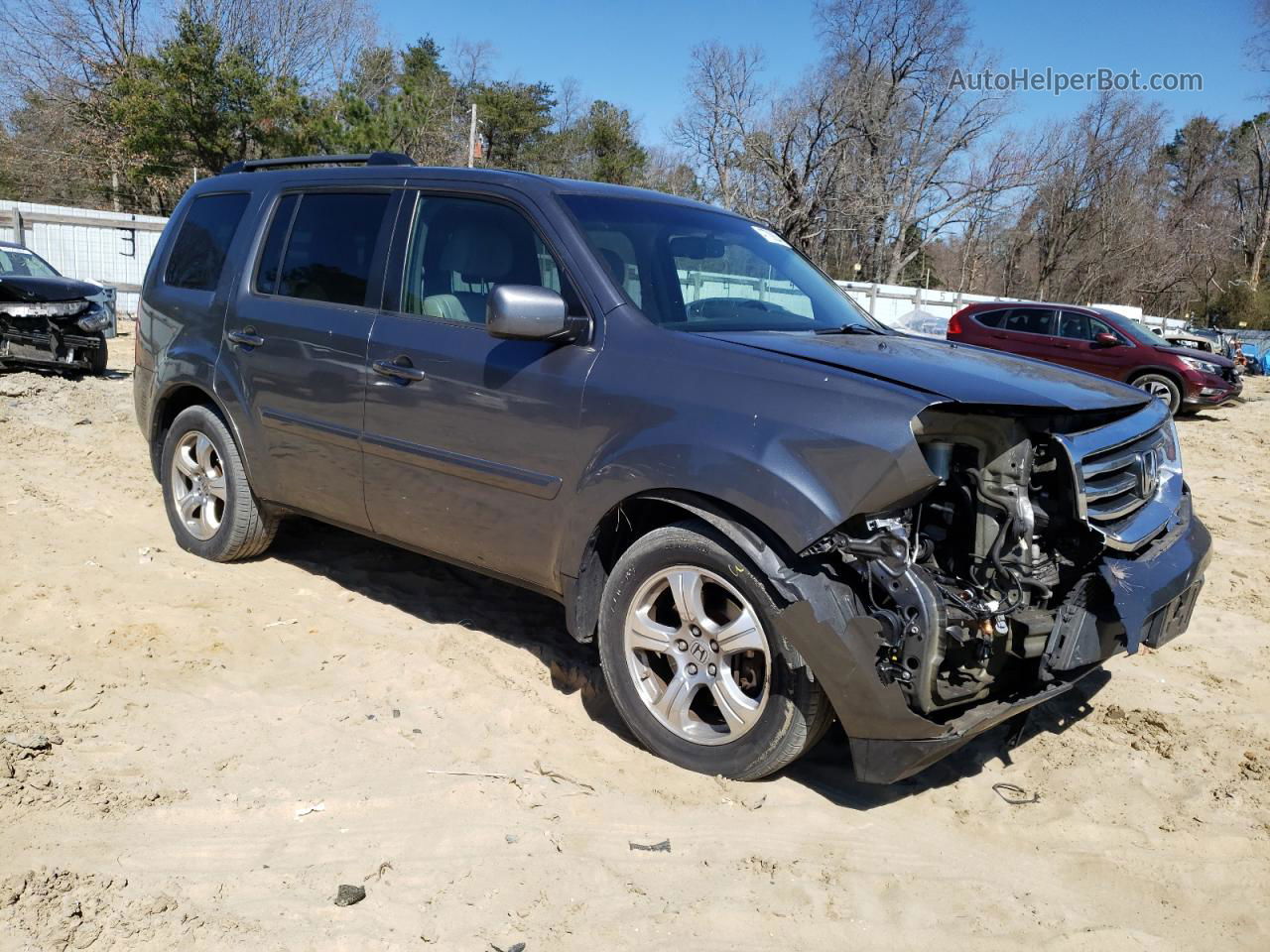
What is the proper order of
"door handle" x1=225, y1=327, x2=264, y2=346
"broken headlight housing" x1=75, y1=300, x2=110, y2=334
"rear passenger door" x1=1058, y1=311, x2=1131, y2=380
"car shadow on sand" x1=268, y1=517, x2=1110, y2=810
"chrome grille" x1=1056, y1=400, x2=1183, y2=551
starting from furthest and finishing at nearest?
"rear passenger door" x1=1058, y1=311, x2=1131, y2=380
"broken headlight housing" x1=75, y1=300, x2=110, y2=334
"door handle" x1=225, y1=327, x2=264, y2=346
"car shadow on sand" x1=268, y1=517, x2=1110, y2=810
"chrome grille" x1=1056, y1=400, x2=1183, y2=551

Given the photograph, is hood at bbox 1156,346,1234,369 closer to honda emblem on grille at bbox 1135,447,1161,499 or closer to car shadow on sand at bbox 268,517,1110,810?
car shadow on sand at bbox 268,517,1110,810

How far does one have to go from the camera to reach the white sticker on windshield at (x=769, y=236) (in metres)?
4.66

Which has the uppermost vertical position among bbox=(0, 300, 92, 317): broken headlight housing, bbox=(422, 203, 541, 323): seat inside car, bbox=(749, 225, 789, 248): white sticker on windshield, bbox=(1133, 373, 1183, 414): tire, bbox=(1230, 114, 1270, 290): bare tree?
bbox=(1230, 114, 1270, 290): bare tree

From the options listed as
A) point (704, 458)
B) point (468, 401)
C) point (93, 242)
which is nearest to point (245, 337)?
point (468, 401)

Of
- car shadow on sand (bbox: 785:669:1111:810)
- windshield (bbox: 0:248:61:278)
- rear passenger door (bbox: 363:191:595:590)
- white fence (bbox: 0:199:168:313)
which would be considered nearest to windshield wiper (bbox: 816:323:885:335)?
rear passenger door (bbox: 363:191:595:590)

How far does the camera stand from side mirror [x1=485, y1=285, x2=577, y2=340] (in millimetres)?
3389

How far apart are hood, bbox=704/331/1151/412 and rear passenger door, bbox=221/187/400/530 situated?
5.60 ft

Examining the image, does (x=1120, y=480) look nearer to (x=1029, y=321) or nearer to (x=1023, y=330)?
(x=1023, y=330)

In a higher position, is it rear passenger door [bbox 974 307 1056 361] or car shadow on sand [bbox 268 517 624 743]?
rear passenger door [bbox 974 307 1056 361]

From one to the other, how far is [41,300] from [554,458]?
9328 mm

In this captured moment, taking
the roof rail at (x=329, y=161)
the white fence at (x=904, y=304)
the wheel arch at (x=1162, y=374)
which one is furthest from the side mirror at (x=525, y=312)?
the white fence at (x=904, y=304)

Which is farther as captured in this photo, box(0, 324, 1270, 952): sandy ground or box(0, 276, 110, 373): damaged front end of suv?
box(0, 276, 110, 373): damaged front end of suv

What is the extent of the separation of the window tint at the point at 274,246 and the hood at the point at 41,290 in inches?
286

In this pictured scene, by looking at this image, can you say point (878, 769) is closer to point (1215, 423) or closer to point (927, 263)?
point (1215, 423)
